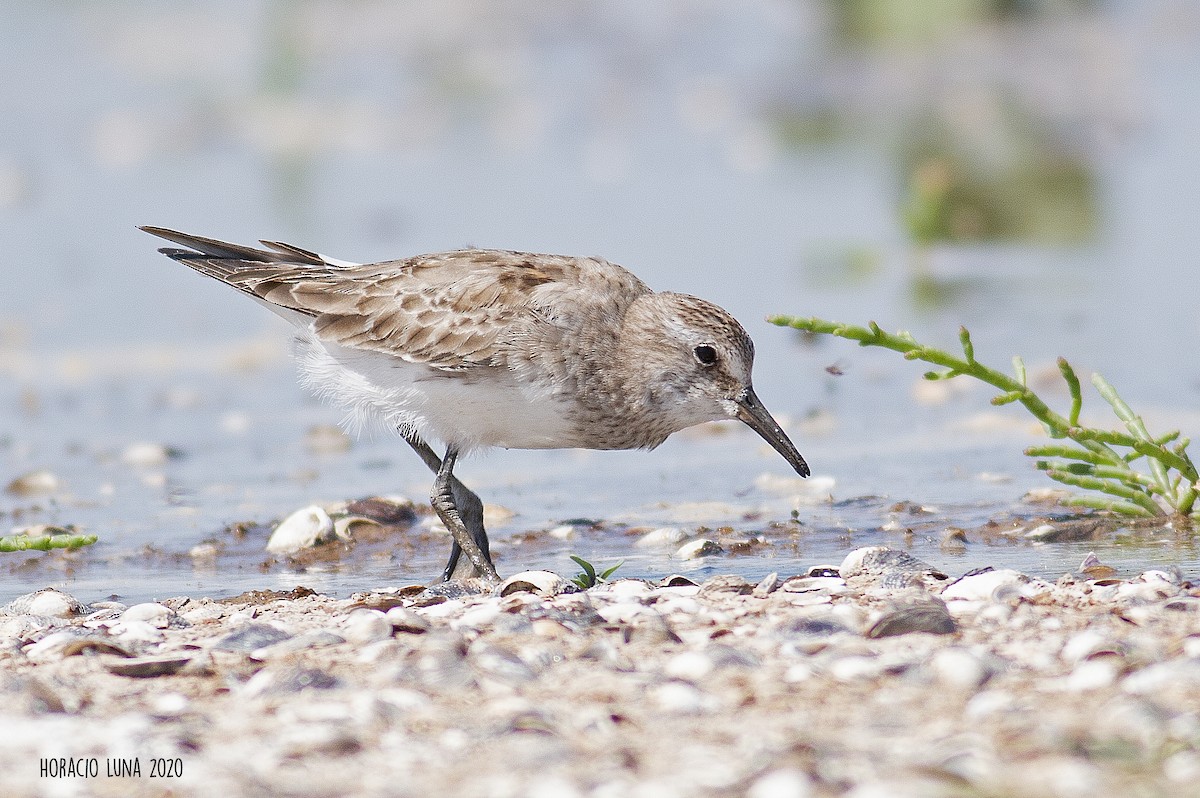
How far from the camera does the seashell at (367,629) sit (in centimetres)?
468

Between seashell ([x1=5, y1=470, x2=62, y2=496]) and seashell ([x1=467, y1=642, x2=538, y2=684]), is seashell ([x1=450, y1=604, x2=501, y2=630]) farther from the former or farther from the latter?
seashell ([x1=5, y1=470, x2=62, y2=496])

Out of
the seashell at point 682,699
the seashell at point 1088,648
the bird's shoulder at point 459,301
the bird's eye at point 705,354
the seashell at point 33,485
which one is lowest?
the seashell at point 682,699

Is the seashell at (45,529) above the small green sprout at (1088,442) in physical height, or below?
below

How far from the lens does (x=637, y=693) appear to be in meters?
4.17

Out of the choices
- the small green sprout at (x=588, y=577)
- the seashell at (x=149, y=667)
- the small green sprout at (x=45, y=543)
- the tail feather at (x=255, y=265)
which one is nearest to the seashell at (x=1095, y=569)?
the small green sprout at (x=588, y=577)

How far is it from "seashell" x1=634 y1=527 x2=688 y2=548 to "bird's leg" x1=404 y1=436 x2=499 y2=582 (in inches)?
24.4

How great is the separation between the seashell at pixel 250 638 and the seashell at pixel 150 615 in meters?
0.48

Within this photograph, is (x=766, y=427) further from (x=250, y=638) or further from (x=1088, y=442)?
(x=250, y=638)

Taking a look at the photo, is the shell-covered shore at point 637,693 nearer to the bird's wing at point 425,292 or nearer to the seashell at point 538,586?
the seashell at point 538,586

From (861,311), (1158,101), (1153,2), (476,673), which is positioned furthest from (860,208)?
(476,673)

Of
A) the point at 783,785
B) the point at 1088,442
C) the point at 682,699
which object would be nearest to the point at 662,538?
the point at 1088,442

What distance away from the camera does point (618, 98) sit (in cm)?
1938

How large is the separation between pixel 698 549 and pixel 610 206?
26.4 feet

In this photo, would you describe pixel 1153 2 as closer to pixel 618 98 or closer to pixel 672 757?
pixel 618 98
